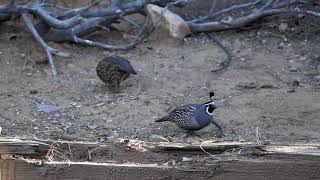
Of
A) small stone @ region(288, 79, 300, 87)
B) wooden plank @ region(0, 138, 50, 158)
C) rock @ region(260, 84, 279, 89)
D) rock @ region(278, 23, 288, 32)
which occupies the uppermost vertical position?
rock @ region(278, 23, 288, 32)

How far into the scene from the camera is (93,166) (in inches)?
103

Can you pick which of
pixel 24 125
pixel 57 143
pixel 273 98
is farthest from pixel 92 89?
pixel 57 143

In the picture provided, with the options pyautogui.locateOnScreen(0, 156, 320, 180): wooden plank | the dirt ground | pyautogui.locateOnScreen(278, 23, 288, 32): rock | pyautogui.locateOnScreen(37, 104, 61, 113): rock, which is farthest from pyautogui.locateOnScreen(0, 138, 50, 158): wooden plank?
pyautogui.locateOnScreen(278, 23, 288, 32): rock

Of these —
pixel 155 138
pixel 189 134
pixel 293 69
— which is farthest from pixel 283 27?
pixel 155 138

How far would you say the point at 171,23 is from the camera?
7.69m

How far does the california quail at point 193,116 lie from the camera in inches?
196

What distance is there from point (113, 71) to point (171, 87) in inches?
23.2

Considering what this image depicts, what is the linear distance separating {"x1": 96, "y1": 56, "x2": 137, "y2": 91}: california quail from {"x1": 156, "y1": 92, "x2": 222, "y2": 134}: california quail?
1.16 meters

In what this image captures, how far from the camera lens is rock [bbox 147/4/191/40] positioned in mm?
7691

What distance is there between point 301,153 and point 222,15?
6000 millimetres

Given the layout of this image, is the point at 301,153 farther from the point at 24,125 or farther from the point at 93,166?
the point at 24,125

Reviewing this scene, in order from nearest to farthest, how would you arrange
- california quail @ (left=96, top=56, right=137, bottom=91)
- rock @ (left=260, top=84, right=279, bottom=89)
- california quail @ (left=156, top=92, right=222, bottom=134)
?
california quail @ (left=156, top=92, right=222, bottom=134) < california quail @ (left=96, top=56, right=137, bottom=91) < rock @ (left=260, top=84, right=279, bottom=89)

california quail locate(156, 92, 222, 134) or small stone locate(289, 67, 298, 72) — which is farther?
small stone locate(289, 67, 298, 72)

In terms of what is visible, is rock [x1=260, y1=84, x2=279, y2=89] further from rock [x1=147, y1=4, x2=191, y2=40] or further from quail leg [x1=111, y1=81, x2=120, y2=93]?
rock [x1=147, y1=4, x2=191, y2=40]
